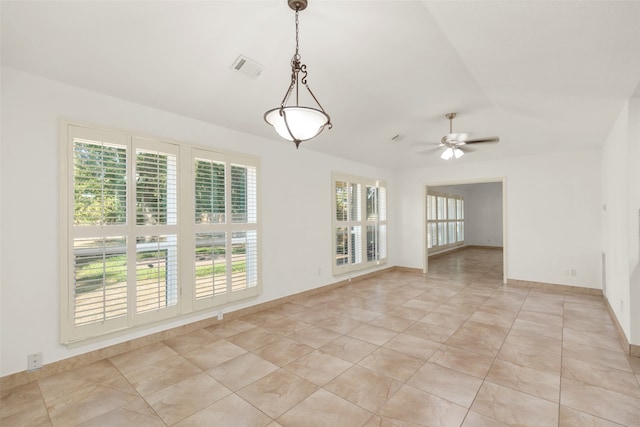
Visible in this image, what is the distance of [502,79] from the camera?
2.97 meters

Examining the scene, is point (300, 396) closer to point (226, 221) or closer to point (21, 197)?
point (226, 221)

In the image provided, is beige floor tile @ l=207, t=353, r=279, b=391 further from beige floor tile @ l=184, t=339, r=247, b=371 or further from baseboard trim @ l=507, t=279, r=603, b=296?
baseboard trim @ l=507, t=279, r=603, b=296

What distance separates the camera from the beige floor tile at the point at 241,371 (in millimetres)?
2432

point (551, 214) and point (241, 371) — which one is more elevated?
point (551, 214)

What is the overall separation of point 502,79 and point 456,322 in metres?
2.90

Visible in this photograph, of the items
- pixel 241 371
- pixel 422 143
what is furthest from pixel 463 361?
pixel 422 143

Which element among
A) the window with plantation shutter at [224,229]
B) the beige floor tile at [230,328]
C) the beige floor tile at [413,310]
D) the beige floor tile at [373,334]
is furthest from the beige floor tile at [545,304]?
the window with plantation shutter at [224,229]

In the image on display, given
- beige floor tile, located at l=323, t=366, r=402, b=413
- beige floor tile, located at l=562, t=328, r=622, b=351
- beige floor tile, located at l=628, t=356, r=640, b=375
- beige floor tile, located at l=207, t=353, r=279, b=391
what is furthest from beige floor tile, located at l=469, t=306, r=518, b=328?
beige floor tile, located at l=207, t=353, r=279, b=391

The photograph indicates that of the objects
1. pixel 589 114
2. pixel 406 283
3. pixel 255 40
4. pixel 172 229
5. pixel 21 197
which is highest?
pixel 255 40

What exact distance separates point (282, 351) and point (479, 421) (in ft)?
5.91

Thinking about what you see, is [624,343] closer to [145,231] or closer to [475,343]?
[475,343]

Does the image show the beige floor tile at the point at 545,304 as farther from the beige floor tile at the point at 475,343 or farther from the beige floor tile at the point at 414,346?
the beige floor tile at the point at 414,346

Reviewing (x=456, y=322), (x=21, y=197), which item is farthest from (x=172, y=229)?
(x=456, y=322)

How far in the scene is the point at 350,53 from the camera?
2660mm
